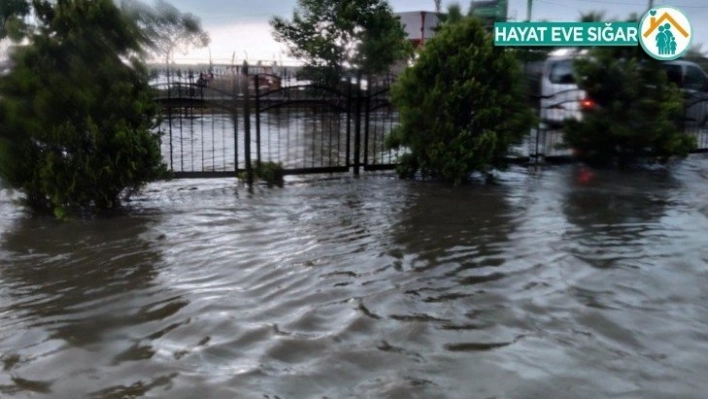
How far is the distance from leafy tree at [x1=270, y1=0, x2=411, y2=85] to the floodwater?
14.8 metres

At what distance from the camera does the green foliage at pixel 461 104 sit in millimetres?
8844

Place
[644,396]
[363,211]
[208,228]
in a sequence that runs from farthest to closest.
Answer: [363,211] < [208,228] < [644,396]

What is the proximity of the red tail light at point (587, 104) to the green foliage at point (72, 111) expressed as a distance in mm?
6792

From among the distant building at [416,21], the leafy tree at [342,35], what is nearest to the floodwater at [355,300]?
the leafy tree at [342,35]

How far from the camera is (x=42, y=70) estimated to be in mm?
6703

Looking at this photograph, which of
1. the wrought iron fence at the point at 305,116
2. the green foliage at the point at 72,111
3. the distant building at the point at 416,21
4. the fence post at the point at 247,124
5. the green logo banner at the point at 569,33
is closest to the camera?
the green foliage at the point at 72,111

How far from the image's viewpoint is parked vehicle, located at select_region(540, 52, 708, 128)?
1085 centimetres

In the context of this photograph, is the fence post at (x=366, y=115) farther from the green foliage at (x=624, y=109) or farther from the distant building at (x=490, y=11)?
the green foliage at (x=624, y=109)

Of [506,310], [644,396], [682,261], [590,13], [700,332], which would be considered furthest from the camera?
[590,13]

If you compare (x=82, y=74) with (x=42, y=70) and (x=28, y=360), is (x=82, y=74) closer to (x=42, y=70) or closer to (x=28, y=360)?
(x=42, y=70)

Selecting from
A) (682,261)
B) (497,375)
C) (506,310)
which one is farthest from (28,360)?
(682,261)

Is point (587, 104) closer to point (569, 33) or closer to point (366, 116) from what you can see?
point (569, 33)

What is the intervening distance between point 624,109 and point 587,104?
54 cm

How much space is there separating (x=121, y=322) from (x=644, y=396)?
3.04 m
